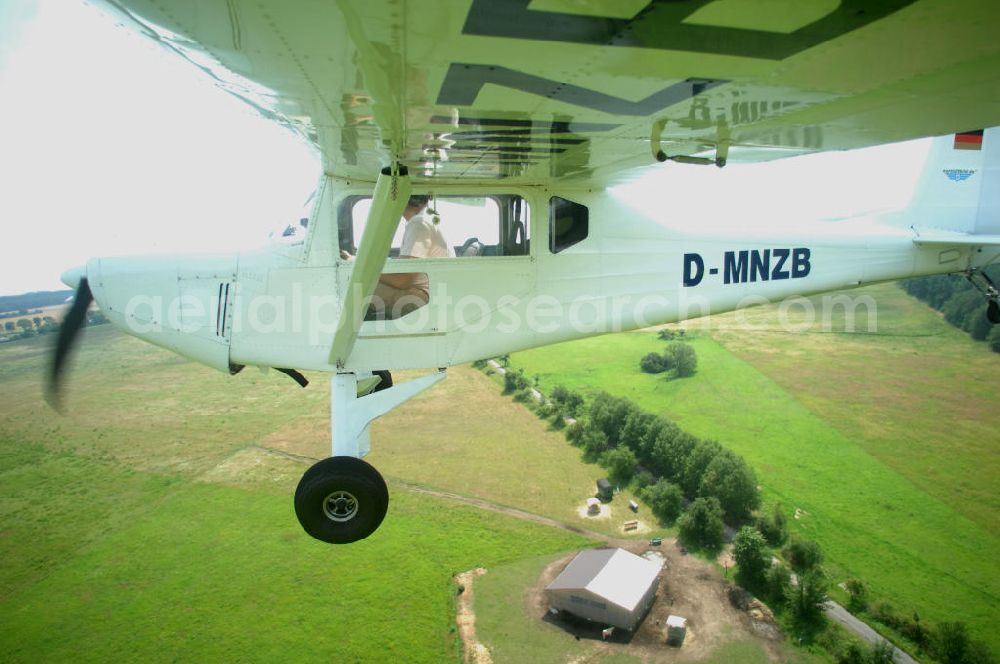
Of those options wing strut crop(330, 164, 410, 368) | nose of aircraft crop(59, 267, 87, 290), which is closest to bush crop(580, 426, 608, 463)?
wing strut crop(330, 164, 410, 368)

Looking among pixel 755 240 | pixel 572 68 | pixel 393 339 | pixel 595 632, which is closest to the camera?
pixel 572 68

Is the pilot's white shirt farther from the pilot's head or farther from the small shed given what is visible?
the small shed

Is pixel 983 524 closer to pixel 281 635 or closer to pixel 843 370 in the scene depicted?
pixel 843 370

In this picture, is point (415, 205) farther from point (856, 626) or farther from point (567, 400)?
point (567, 400)

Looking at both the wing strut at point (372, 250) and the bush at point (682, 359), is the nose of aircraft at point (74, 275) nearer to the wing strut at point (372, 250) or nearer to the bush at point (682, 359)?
the wing strut at point (372, 250)

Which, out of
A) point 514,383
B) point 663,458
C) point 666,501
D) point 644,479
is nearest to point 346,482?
point 666,501

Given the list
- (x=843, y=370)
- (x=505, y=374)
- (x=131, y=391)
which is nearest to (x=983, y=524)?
(x=843, y=370)

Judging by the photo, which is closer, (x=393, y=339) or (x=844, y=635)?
(x=393, y=339)
